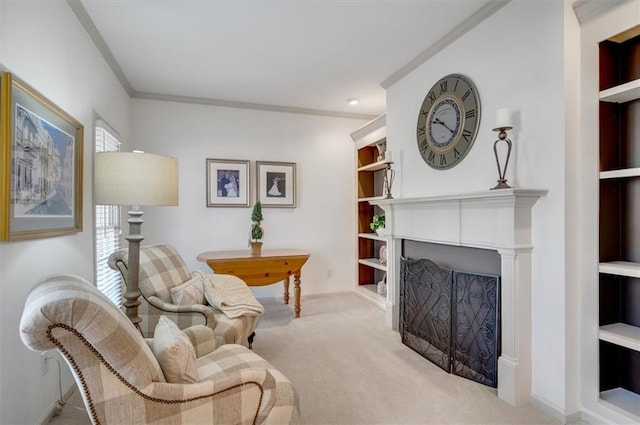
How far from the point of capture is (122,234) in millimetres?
3574

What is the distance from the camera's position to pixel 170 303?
244 centimetres

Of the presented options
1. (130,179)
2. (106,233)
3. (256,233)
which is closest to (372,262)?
(256,233)

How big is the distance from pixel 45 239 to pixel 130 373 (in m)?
1.24

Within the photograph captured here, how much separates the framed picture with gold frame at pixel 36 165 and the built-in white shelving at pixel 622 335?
298 centimetres

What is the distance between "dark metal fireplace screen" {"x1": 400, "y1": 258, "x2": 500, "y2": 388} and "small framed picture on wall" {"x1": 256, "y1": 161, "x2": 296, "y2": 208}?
1.99 metres

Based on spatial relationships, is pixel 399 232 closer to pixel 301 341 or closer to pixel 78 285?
pixel 301 341

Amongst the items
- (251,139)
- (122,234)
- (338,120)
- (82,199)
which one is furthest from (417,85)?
(122,234)

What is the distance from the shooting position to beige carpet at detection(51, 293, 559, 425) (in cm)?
190

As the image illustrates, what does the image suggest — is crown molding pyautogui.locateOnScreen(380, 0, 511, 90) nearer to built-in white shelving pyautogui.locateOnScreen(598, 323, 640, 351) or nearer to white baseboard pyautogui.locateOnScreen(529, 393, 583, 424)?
built-in white shelving pyautogui.locateOnScreen(598, 323, 640, 351)

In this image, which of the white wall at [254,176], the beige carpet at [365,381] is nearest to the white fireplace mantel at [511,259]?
the beige carpet at [365,381]

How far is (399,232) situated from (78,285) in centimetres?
255

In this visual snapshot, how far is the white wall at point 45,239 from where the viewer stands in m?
1.53

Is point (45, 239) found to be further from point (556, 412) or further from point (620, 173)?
point (620, 173)

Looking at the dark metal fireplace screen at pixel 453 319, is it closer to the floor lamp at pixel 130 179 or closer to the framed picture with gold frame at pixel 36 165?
the floor lamp at pixel 130 179
